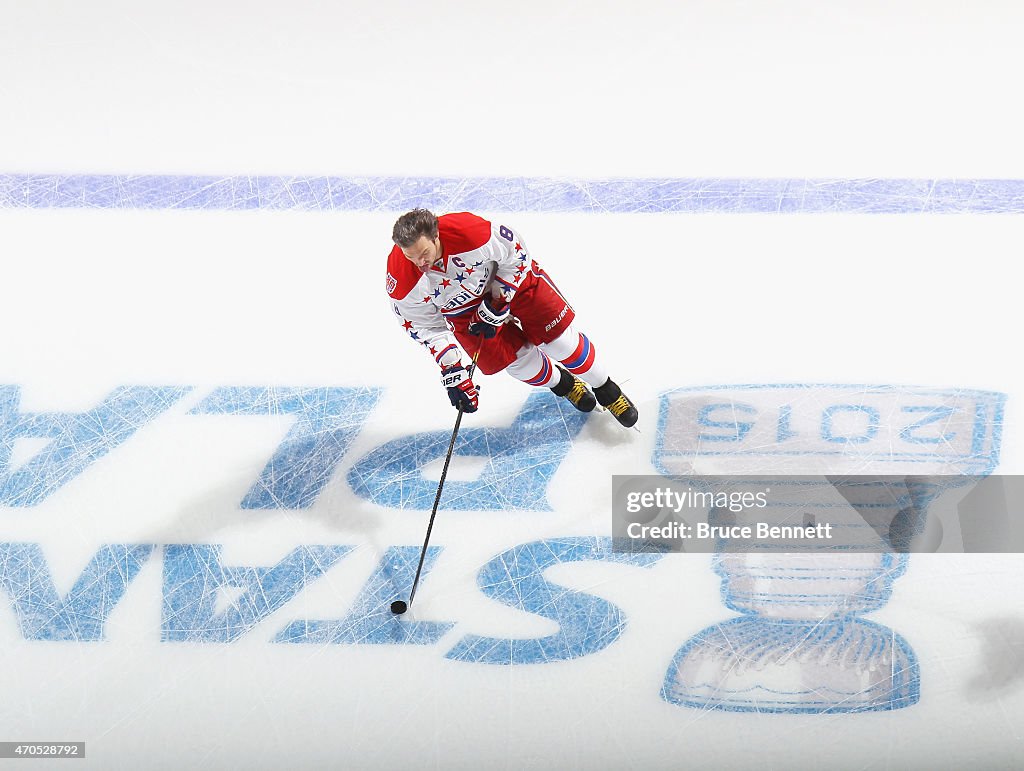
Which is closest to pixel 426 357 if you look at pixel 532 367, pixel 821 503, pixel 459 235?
pixel 532 367

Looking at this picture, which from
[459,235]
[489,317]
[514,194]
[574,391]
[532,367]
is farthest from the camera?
[514,194]

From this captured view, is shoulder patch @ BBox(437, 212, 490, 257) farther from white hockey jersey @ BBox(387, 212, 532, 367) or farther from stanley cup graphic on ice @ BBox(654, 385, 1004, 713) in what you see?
stanley cup graphic on ice @ BBox(654, 385, 1004, 713)

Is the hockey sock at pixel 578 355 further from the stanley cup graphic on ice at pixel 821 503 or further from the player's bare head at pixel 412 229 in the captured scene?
the player's bare head at pixel 412 229

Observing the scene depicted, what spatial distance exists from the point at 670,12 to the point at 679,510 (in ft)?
8.36

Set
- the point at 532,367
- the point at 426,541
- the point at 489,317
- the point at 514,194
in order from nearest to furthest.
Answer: the point at 489,317 < the point at 426,541 < the point at 532,367 < the point at 514,194

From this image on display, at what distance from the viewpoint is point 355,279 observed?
3691mm

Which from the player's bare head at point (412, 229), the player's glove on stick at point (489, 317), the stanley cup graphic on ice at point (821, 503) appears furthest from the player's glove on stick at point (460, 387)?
the stanley cup graphic on ice at point (821, 503)

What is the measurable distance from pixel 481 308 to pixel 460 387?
0.97ft

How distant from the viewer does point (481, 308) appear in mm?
2920

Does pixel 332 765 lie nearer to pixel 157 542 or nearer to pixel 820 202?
pixel 157 542

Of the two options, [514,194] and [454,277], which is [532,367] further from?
[514,194]

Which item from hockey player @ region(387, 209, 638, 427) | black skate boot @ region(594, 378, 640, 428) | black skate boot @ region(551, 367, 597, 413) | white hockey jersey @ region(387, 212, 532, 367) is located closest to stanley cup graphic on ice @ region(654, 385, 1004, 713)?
black skate boot @ region(594, 378, 640, 428)

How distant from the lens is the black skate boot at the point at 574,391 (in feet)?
11.1

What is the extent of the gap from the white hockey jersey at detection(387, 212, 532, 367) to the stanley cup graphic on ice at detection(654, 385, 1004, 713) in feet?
3.31
